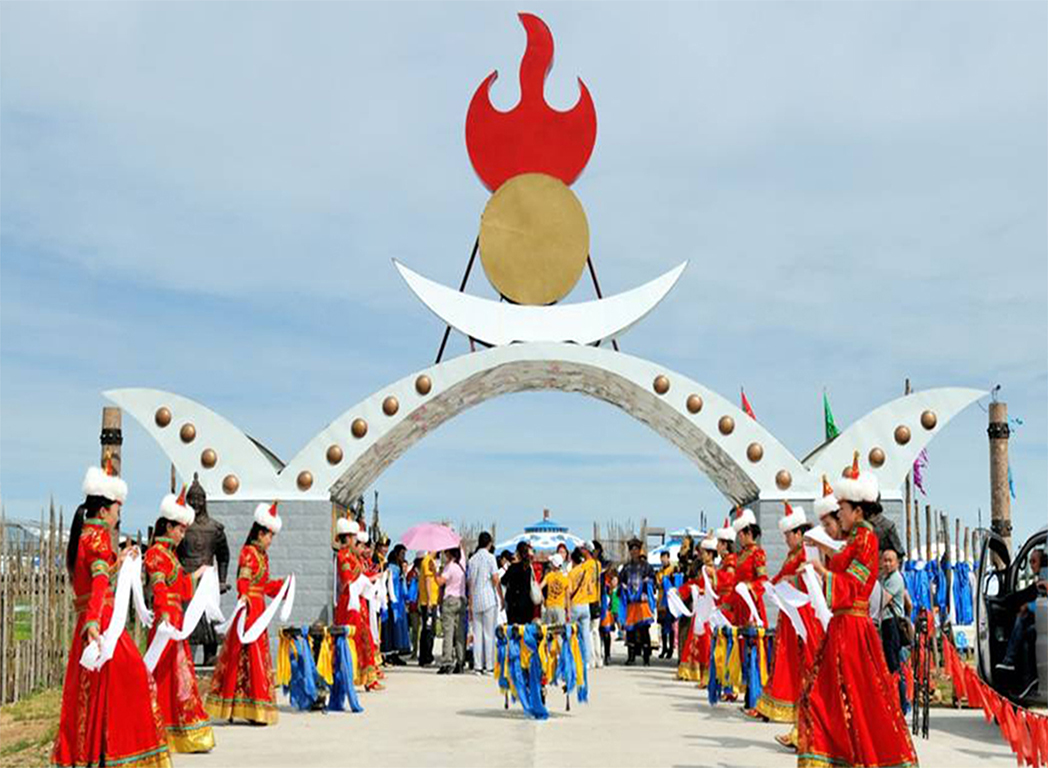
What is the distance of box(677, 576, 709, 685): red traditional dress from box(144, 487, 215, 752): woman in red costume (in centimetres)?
597

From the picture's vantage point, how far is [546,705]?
11375mm

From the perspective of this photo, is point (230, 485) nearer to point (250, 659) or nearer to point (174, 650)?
point (250, 659)

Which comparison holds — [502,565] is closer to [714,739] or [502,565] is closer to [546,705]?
[546,705]

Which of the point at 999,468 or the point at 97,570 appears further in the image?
the point at 999,468

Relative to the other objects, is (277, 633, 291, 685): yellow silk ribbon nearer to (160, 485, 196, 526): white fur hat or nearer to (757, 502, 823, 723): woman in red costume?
(160, 485, 196, 526): white fur hat

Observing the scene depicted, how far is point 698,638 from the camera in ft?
46.6

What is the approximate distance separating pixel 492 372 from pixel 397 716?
5136mm

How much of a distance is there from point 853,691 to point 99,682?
4308 millimetres

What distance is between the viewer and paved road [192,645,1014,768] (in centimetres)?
848

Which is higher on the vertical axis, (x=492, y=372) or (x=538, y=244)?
(x=538, y=244)

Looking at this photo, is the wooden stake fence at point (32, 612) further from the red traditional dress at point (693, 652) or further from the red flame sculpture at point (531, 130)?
the red traditional dress at point (693, 652)

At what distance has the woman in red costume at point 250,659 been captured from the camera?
1009 centimetres

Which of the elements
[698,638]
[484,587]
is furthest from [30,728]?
[698,638]

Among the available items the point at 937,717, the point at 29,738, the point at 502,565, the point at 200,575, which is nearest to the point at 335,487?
the point at 502,565
